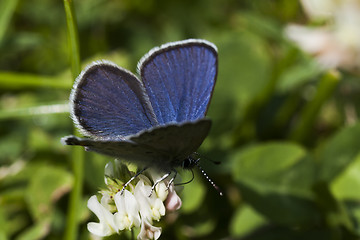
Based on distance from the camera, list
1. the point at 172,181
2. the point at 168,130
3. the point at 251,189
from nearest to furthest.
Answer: the point at 168,130, the point at 172,181, the point at 251,189

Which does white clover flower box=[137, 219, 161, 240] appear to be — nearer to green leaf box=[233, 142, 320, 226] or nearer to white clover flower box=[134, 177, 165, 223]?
white clover flower box=[134, 177, 165, 223]

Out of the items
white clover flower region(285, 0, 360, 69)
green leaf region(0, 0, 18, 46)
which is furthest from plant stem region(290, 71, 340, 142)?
green leaf region(0, 0, 18, 46)

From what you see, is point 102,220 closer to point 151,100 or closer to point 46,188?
point 151,100

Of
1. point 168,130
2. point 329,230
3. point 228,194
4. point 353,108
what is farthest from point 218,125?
point 168,130

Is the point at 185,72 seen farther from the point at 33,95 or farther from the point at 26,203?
the point at 33,95

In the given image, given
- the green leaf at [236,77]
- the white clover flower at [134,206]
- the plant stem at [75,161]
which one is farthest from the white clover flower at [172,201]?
the green leaf at [236,77]

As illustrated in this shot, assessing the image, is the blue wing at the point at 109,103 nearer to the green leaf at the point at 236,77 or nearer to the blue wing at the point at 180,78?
the blue wing at the point at 180,78

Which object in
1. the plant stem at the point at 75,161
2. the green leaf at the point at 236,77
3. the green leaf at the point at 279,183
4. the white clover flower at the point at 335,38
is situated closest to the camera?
the plant stem at the point at 75,161
